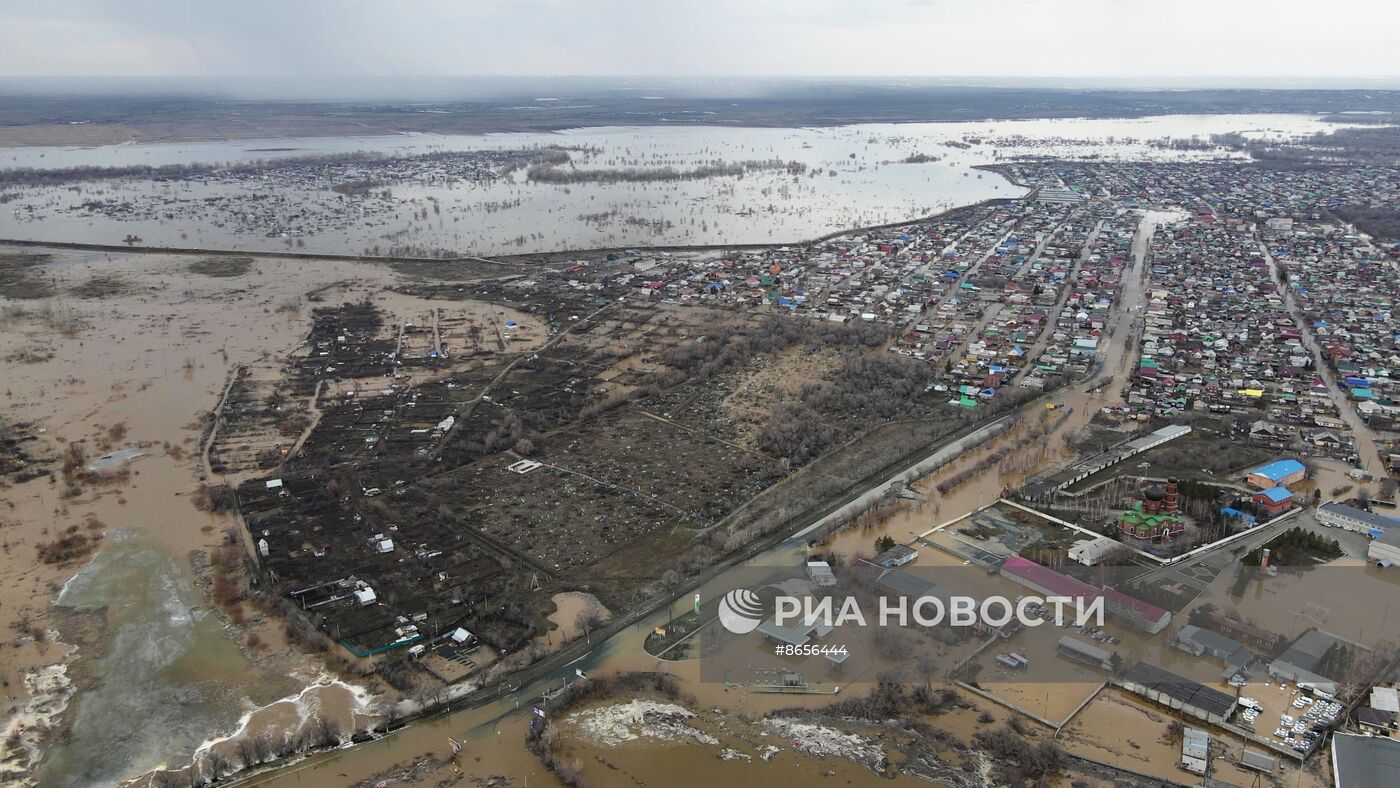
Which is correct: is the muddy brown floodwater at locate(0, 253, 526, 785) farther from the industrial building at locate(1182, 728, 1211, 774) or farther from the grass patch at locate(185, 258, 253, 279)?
the industrial building at locate(1182, 728, 1211, 774)

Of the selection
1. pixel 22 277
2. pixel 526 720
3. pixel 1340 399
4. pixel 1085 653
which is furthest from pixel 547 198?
pixel 1085 653

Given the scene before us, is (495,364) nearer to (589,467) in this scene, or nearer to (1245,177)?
(589,467)

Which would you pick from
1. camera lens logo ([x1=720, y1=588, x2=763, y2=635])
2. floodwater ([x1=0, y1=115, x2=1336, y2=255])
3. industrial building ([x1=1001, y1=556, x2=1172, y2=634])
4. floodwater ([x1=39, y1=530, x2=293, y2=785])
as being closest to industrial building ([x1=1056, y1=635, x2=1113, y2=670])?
industrial building ([x1=1001, y1=556, x2=1172, y2=634])

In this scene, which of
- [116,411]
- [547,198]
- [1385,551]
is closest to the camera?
[1385,551]

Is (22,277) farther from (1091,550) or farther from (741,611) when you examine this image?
(1091,550)

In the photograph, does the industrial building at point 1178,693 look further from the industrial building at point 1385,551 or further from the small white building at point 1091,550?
the industrial building at point 1385,551

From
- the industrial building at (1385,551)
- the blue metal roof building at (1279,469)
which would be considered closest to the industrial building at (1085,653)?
the industrial building at (1385,551)

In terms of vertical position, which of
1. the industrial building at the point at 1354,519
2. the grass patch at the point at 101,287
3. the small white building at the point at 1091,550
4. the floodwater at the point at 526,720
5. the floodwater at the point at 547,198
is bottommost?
the floodwater at the point at 526,720
